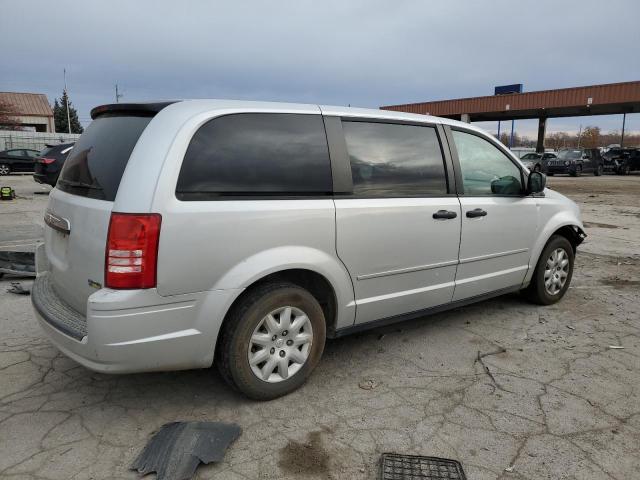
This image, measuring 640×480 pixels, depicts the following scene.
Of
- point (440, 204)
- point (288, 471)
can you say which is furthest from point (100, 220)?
point (440, 204)

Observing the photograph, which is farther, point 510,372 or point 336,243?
point 510,372

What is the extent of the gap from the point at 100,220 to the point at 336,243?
A: 1.37m

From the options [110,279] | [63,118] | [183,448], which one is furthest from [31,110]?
[183,448]

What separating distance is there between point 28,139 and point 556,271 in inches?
1631

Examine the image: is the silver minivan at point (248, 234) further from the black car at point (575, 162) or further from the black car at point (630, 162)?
the black car at point (630, 162)

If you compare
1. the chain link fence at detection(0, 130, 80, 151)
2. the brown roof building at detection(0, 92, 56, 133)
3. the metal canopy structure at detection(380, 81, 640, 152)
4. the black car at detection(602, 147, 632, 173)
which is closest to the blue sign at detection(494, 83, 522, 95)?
the metal canopy structure at detection(380, 81, 640, 152)

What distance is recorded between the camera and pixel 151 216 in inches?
97.0

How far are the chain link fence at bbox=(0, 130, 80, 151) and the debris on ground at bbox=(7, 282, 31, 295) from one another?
34.3 m

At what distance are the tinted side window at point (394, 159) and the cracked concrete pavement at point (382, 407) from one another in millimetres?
1274

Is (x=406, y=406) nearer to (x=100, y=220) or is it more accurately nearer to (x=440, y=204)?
(x=440, y=204)

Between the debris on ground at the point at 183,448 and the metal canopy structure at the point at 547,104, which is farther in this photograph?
the metal canopy structure at the point at 547,104

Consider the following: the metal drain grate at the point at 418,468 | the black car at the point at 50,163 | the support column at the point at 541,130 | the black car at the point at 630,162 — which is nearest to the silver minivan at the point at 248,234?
the metal drain grate at the point at 418,468

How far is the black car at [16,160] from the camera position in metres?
24.7

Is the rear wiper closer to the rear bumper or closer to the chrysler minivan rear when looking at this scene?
the chrysler minivan rear
